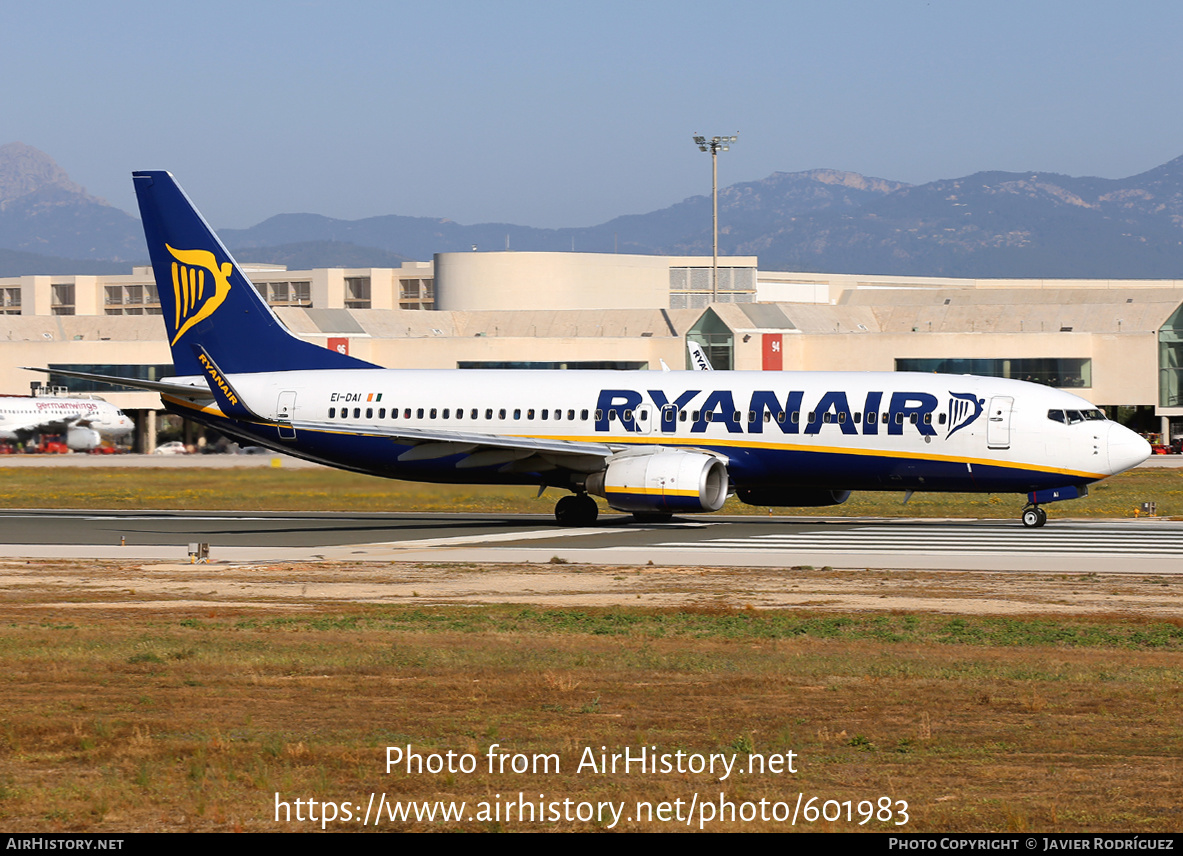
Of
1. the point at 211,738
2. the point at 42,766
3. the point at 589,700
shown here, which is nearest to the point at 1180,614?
the point at 589,700

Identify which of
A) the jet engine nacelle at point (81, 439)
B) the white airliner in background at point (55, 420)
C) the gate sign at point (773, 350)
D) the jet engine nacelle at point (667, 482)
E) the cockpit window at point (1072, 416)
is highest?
the gate sign at point (773, 350)

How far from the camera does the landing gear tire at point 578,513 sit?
44.3 metres

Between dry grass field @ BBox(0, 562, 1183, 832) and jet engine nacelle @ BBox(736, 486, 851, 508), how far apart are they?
15.6m

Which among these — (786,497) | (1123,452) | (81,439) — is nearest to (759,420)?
(786,497)

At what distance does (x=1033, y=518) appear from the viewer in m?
41.7

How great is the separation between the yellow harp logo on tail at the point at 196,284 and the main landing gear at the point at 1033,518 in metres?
25.4

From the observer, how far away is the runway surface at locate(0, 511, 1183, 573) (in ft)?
110

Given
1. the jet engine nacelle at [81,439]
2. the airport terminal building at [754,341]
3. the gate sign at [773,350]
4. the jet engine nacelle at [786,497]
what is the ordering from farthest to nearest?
the jet engine nacelle at [81,439] < the gate sign at [773,350] < the airport terminal building at [754,341] < the jet engine nacelle at [786,497]

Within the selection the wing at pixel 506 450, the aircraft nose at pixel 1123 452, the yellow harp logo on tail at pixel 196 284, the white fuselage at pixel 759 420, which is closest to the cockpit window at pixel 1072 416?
the white fuselage at pixel 759 420

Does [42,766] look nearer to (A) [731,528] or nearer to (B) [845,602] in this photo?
(B) [845,602]

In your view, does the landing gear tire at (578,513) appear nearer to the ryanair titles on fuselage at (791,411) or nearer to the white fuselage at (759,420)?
the white fuselage at (759,420)

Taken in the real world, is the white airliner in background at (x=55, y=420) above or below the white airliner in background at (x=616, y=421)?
below

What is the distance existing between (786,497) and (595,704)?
28646mm

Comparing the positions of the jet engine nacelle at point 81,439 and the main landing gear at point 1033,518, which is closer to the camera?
the main landing gear at point 1033,518
